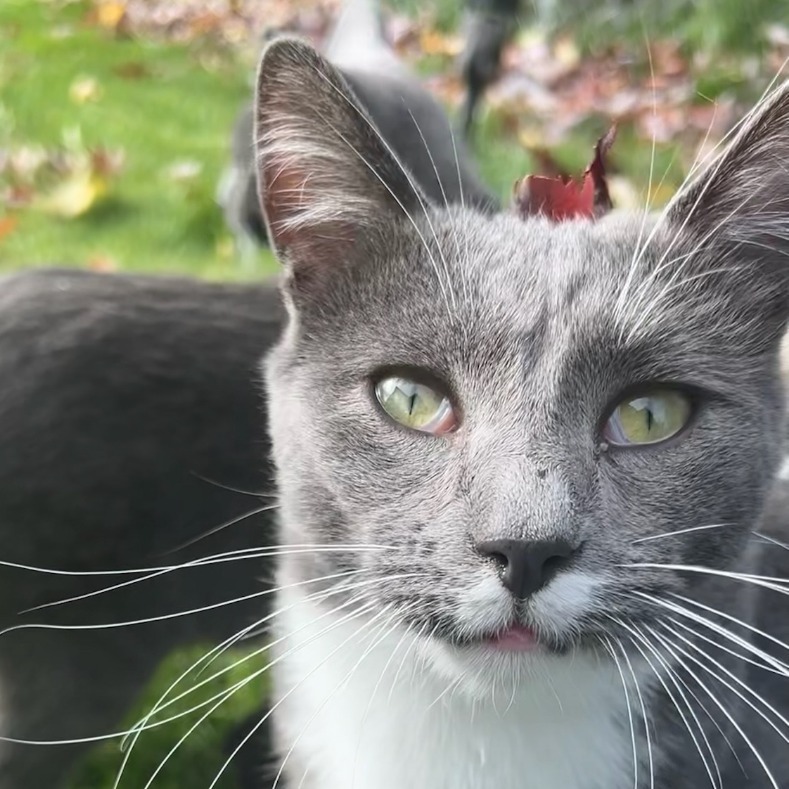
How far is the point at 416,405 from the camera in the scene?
107 cm

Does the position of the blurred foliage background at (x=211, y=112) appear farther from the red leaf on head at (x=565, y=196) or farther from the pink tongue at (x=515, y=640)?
Result: the pink tongue at (x=515, y=640)

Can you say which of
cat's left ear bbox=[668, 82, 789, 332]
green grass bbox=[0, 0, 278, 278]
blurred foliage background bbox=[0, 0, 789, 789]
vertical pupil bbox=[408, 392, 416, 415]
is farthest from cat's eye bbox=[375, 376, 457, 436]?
green grass bbox=[0, 0, 278, 278]

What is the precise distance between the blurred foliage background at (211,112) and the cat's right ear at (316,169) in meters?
0.86

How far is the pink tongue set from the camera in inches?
37.7

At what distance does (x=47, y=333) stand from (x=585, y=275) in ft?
2.46

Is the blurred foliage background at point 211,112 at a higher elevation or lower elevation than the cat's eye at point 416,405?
higher

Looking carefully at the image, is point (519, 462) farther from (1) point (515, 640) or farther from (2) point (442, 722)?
(2) point (442, 722)

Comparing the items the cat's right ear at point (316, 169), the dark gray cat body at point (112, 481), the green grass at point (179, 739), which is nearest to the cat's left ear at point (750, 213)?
the cat's right ear at point (316, 169)

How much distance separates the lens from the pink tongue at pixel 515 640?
0.96 m

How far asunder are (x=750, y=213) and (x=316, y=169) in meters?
0.45

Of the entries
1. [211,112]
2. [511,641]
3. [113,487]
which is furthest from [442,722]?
[211,112]

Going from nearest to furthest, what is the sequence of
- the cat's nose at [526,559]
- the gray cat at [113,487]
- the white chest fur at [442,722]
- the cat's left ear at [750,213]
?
the cat's nose at [526,559], the cat's left ear at [750,213], the white chest fur at [442,722], the gray cat at [113,487]

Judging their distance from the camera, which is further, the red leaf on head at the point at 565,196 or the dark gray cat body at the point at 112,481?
the dark gray cat body at the point at 112,481

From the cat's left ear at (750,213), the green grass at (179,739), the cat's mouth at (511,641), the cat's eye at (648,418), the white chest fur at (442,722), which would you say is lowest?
the green grass at (179,739)
